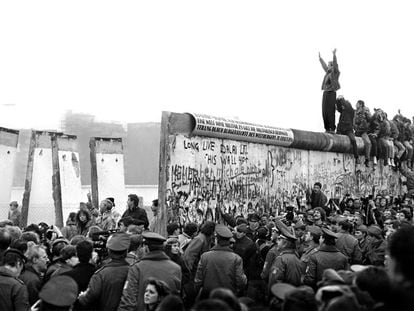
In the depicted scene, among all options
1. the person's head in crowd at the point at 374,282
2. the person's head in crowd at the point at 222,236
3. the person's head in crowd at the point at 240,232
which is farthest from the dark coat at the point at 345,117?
the person's head in crowd at the point at 374,282

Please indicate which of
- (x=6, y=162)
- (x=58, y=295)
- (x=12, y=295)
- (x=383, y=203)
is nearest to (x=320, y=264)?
(x=12, y=295)

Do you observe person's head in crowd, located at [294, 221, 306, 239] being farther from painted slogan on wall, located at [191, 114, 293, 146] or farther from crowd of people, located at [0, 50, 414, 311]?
painted slogan on wall, located at [191, 114, 293, 146]

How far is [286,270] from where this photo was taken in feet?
32.9

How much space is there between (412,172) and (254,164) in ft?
45.6

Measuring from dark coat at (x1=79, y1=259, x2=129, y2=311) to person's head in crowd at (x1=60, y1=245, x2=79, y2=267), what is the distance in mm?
542

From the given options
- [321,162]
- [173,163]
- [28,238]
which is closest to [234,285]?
A: [28,238]

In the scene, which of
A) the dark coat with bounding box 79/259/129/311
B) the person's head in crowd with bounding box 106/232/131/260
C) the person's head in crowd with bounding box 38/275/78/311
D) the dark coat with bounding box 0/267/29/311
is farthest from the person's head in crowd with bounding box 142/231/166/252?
the person's head in crowd with bounding box 38/275/78/311

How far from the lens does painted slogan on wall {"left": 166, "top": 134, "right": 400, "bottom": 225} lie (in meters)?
15.7

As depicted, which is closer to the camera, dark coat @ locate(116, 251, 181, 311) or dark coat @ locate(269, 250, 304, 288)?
dark coat @ locate(116, 251, 181, 311)

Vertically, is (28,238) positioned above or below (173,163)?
below

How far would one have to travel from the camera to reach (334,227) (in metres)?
13.3

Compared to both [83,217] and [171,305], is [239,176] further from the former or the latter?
[171,305]

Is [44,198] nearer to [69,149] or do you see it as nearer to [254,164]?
[69,149]

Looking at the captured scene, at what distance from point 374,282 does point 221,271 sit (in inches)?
170
